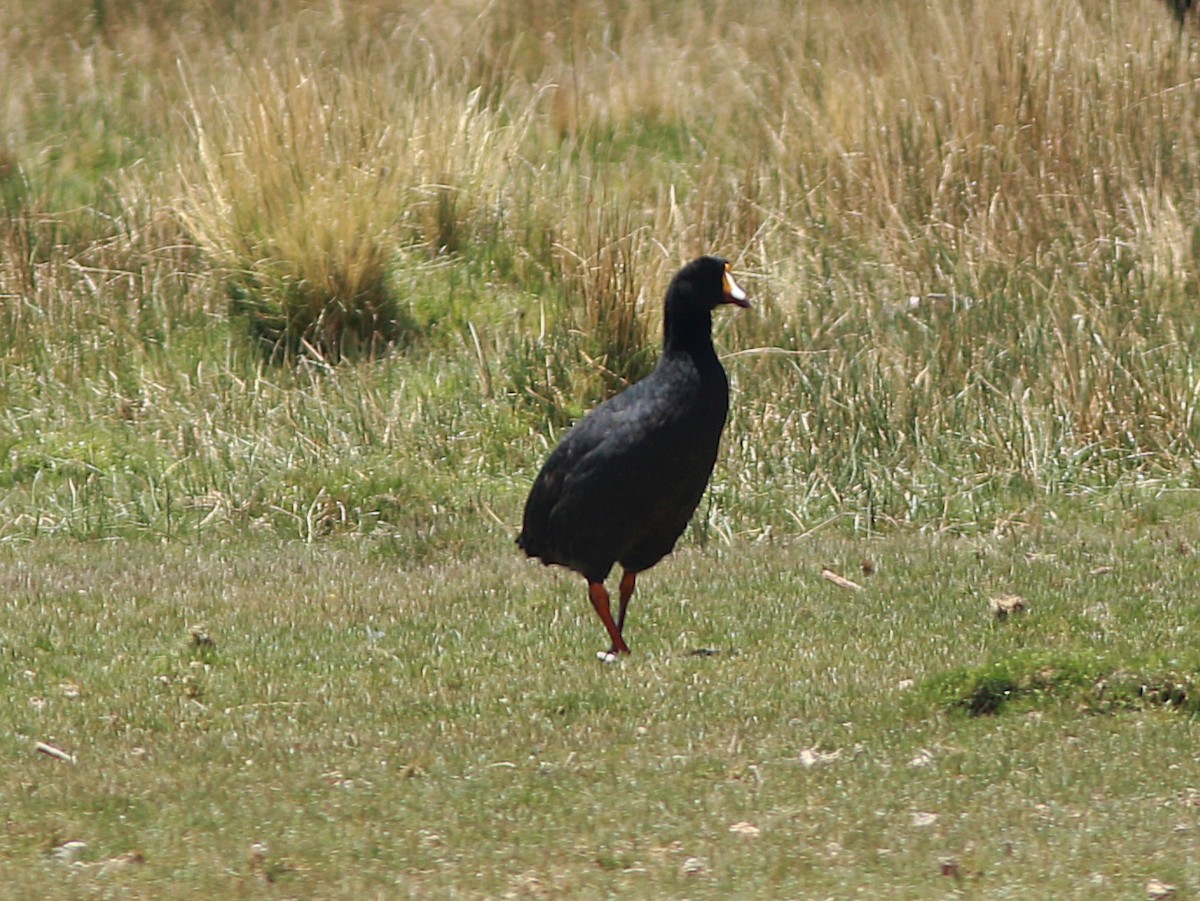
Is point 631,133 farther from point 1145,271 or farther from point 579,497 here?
point 579,497

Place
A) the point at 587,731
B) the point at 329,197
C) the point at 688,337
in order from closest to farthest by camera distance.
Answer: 1. the point at 587,731
2. the point at 688,337
3. the point at 329,197

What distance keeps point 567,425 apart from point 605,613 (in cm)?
410

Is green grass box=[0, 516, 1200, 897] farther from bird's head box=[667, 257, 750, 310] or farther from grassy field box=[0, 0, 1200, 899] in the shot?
bird's head box=[667, 257, 750, 310]

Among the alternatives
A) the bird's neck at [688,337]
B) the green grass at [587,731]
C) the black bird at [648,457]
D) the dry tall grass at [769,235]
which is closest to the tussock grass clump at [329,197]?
the dry tall grass at [769,235]

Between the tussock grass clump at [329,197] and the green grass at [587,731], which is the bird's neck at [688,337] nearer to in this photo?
the green grass at [587,731]

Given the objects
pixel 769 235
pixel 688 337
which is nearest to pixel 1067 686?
pixel 688 337

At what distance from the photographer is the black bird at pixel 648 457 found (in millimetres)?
7039

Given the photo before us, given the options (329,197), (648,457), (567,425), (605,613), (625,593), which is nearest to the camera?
(648,457)

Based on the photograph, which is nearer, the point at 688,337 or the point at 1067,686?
the point at 1067,686

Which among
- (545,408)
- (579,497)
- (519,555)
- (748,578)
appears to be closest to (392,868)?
(579,497)

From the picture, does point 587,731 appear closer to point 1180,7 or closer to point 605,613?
point 605,613

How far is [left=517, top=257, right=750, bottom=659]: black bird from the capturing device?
277 inches

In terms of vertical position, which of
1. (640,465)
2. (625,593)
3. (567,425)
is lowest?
(567,425)

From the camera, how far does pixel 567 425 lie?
37.2 feet
